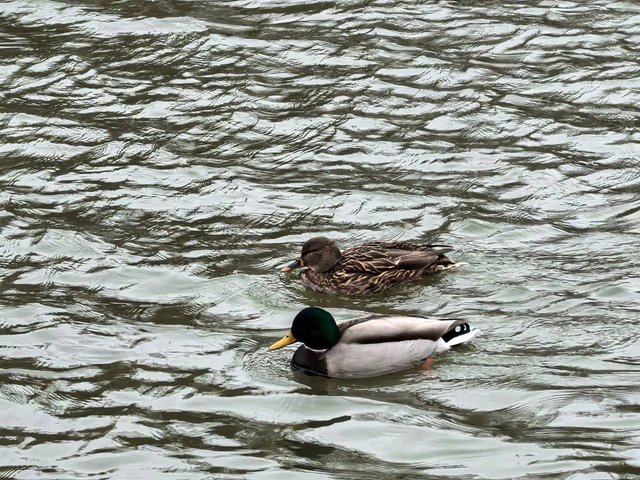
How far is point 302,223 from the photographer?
13906mm

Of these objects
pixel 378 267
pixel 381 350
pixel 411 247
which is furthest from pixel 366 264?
pixel 381 350

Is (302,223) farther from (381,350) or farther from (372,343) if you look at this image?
(381,350)

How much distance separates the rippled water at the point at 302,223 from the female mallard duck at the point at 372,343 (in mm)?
156

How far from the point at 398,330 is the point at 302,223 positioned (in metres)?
2.92

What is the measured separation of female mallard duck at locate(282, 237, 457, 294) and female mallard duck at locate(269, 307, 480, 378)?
4.66 ft

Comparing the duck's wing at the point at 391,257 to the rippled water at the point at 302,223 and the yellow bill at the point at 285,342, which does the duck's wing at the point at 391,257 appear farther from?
the yellow bill at the point at 285,342

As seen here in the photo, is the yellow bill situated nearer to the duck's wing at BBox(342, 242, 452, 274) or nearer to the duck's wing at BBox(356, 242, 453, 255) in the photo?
the duck's wing at BBox(342, 242, 452, 274)

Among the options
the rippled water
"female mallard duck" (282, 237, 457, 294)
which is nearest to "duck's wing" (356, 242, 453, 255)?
"female mallard duck" (282, 237, 457, 294)

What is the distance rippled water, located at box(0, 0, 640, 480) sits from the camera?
988cm

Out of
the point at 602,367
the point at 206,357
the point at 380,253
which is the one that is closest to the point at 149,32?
the point at 380,253

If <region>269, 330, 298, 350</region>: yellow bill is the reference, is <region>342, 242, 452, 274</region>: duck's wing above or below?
below

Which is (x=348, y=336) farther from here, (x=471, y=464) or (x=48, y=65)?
(x=48, y=65)

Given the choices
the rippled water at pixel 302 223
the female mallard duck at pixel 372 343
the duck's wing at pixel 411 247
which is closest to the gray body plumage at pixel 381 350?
the female mallard duck at pixel 372 343

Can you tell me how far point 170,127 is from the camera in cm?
1592
